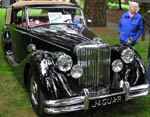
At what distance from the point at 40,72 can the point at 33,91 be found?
48cm

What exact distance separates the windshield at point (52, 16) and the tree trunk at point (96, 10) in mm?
6329

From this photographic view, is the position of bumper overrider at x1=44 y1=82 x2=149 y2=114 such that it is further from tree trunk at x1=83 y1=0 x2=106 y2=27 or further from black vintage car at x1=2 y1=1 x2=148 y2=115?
tree trunk at x1=83 y1=0 x2=106 y2=27

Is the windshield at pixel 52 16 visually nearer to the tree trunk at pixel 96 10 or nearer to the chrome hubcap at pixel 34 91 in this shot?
the chrome hubcap at pixel 34 91

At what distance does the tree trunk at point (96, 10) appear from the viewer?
1123 cm

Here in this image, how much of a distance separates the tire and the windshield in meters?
1.47

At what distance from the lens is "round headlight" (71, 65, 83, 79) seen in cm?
331

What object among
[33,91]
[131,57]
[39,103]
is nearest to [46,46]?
[33,91]

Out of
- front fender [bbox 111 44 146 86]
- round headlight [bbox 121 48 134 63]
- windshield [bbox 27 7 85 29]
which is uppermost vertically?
windshield [bbox 27 7 85 29]

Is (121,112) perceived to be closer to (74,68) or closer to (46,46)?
(74,68)

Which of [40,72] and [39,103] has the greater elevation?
[40,72]

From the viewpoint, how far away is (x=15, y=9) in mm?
5898

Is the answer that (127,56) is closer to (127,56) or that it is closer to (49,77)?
(127,56)

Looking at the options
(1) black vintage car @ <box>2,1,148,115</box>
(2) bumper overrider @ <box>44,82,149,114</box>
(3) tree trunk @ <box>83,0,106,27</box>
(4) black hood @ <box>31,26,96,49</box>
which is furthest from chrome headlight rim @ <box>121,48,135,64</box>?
(3) tree trunk @ <box>83,0,106,27</box>

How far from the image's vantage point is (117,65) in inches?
145
